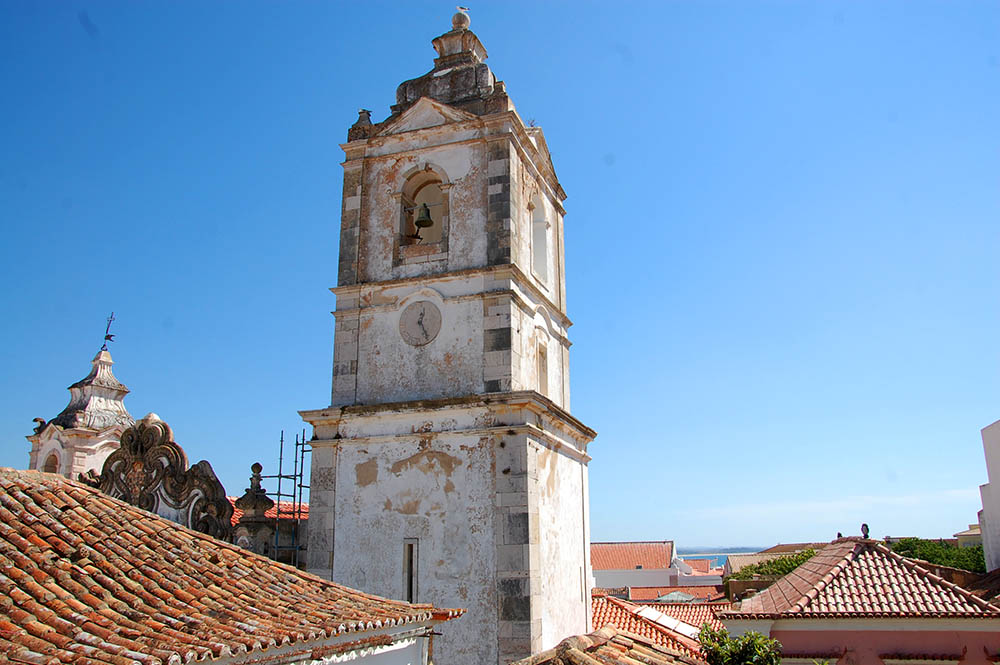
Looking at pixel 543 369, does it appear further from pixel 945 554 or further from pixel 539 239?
pixel 945 554

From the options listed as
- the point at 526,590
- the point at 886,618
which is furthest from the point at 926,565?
the point at 526,590

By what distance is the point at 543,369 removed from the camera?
13867 millimetres

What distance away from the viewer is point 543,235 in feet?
48.8

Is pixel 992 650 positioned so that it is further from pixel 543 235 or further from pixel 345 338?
pixel 345 338

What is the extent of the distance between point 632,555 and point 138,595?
52.6m

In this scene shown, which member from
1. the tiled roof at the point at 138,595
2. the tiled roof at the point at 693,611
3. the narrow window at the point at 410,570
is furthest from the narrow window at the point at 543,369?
the tiled roof at the point at 693,611

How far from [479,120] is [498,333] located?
3.79 meters

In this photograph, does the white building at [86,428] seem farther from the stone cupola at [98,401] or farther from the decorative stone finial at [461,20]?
the decorative stone finial at [461,20]

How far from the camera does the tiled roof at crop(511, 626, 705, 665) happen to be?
6.52 metres

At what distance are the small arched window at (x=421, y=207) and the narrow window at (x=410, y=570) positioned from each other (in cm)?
497

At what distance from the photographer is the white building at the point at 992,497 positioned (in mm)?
18875

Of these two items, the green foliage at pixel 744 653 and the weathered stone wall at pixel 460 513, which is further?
the weathered stone wall at pixel 460 513

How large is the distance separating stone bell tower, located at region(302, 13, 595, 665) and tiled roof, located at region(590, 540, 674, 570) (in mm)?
43120

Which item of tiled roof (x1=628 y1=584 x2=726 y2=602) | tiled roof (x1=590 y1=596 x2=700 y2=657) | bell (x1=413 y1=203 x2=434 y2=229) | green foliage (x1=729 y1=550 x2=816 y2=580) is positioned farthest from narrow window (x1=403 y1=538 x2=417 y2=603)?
tiled roof (x1=628 y1=584 x2=726 y2=602)
